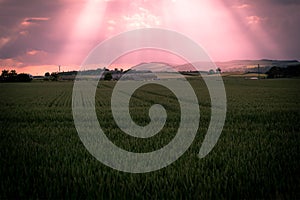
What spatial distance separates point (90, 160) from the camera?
5.77 metres

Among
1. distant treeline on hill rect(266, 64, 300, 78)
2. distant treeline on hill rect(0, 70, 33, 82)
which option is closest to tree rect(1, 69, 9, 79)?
distant treeline on hill rect(0, 70, 33, 82)

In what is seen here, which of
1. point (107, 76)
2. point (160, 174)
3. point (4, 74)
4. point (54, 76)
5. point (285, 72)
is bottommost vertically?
point (160, 174)

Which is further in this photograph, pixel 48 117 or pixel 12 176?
pixel 48 117

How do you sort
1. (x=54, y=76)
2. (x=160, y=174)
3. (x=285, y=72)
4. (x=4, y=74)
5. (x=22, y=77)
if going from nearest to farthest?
(x=160, y=174)
(x=285, y=72)
(x=22, y=77)
(x=4, y=74)
(x=54, y=76)

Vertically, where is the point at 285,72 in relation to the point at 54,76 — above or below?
below

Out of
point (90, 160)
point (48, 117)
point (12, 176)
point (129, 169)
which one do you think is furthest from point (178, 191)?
point (48, 117)

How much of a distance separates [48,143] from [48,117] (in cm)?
652

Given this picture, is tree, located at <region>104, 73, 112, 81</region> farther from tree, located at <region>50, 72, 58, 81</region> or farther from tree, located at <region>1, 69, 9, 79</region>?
tree, located at <region>1, 69, 9, 79</region>

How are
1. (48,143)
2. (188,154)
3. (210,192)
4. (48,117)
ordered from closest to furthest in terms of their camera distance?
1. (210,192)
2. (188,154)
3. (48,143)
4. (48,117)

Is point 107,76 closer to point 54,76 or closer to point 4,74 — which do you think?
point 54,76

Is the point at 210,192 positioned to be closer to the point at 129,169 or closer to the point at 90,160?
the point at 129,169

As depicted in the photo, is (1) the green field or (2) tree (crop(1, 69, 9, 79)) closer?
(1) the green field

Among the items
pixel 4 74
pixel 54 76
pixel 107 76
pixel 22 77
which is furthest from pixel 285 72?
pixel 4 74

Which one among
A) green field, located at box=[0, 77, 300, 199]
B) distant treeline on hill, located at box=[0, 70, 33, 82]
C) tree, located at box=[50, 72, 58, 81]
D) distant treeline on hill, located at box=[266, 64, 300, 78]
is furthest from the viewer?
tree, located at box=[50, 72, 58, 81]
